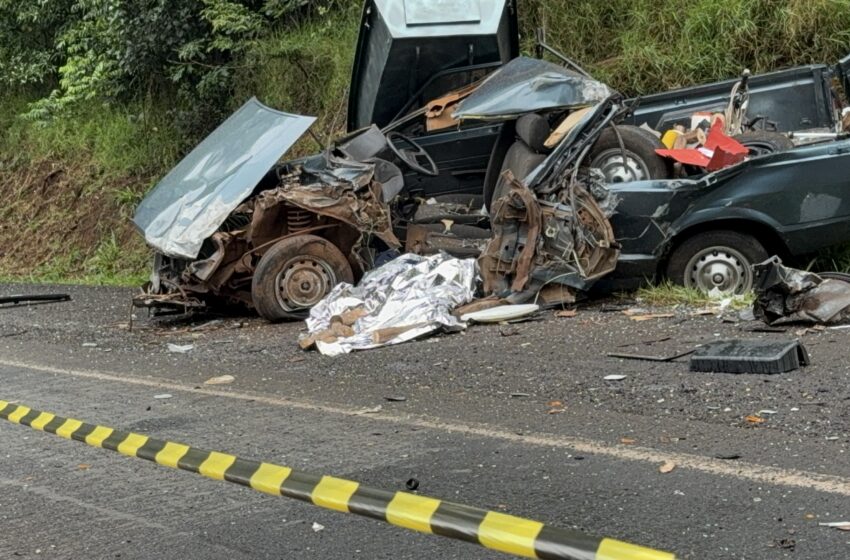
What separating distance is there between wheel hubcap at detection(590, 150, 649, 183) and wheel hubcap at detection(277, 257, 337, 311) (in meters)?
2.68

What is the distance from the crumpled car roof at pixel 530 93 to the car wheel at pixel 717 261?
165 centimetres

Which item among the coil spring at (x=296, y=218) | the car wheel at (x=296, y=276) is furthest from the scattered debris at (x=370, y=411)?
the coil spring at (x=296, y=218)

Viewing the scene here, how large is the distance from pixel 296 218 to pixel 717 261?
12.4ft

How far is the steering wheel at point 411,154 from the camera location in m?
9.54

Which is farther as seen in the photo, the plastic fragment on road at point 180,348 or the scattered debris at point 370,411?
the plastic fragment on road at point 180,348

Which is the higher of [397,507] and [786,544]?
[397,507]

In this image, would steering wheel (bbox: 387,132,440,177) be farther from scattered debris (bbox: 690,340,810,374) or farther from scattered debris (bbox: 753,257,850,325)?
scattered debris (bbox: 690,340,810,374)

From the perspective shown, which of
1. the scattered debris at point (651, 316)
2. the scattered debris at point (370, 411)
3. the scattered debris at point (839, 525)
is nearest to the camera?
the scattered debris at point (839, 525)

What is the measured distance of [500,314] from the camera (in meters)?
7.93

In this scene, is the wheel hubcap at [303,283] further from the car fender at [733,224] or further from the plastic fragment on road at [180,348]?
the car fender at [733,224]

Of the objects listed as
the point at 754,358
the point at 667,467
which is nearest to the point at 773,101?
the point at 754,358

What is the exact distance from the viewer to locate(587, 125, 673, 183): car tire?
27.8ft

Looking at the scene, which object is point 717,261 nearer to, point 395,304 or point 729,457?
point 395,304

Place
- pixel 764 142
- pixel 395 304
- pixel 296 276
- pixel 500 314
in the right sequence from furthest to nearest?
pixel 296 276 < pixel 764 142 < pixel 395 304 < pixel 500 314
